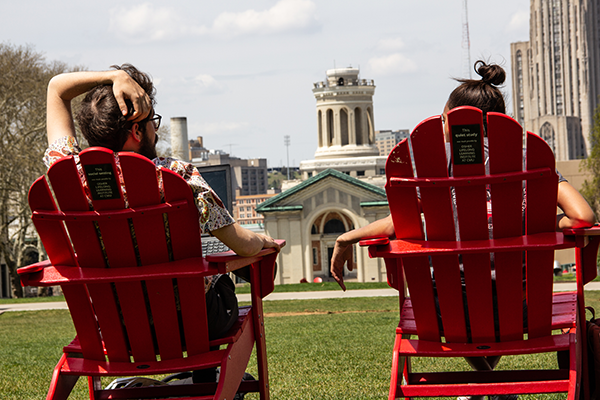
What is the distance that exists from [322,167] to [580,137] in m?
70.6

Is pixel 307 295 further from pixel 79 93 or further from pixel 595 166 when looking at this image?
pixel 595 166

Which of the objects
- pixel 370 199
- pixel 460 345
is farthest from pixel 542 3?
pixel 460 345

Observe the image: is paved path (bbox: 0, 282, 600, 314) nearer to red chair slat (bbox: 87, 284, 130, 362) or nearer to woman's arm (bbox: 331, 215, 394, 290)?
woman's arm (bbox: 331, 215, 394, 290)

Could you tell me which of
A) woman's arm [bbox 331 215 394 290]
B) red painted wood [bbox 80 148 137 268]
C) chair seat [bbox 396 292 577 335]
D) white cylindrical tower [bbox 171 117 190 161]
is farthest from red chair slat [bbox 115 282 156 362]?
white cylindrical tower [bbox 171 117 190 161]

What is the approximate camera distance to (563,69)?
414ft

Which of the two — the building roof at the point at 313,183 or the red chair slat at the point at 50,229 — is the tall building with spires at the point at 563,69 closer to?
the building roof at the point at 313,183

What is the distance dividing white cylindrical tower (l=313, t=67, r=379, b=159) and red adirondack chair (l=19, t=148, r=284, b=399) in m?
68.9

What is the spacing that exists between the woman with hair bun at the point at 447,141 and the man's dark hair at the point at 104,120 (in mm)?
1077

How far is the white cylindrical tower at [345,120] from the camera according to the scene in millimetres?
72000

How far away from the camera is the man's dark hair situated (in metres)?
2.92

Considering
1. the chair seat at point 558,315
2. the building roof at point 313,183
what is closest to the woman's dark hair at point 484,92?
the chair seat at point 558,315

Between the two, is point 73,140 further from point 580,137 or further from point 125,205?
point 580,137

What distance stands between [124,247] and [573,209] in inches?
72.8

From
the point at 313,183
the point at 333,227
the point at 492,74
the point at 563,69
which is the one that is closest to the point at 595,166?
the point at 313,183
